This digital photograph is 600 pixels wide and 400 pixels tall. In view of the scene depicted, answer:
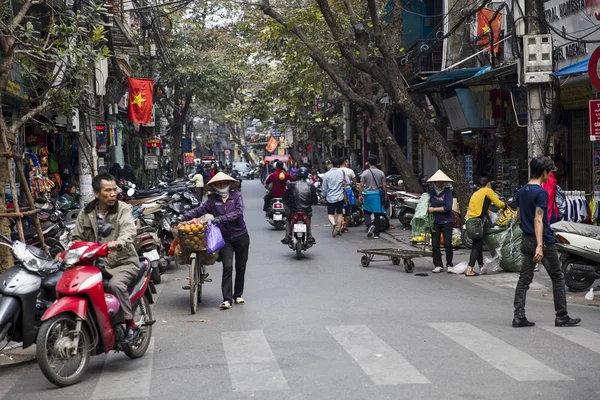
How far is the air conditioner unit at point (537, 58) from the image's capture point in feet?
42.3

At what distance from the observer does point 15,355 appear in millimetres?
7777

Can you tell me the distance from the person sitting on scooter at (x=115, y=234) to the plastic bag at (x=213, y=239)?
8.39ft

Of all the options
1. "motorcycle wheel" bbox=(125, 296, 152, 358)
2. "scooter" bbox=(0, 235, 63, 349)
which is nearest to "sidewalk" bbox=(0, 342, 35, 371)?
"scooter" bbox=(0, 235, 63, 349)

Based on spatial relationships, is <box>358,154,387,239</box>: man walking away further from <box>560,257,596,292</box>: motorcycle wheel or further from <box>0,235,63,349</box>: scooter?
<box>0,235,63,349</box>: scooter

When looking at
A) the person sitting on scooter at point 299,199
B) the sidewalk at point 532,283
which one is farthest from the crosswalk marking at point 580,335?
the person sitting on scooter at point 299,199

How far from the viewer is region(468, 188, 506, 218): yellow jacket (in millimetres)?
12370

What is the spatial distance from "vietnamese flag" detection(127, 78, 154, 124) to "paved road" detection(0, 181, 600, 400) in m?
15.3

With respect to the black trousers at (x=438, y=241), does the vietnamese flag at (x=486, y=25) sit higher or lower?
higher

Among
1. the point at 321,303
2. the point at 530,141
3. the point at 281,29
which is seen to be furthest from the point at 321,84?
the point at 321,303

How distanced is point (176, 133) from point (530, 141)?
109 ft

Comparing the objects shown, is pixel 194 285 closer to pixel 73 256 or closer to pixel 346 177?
pixel 73 256

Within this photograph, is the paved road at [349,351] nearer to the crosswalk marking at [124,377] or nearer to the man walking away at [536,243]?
the crosswalk marking at [124,377]

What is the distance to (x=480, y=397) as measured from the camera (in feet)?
18.7

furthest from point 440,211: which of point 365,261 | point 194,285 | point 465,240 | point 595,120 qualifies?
point 194,285
